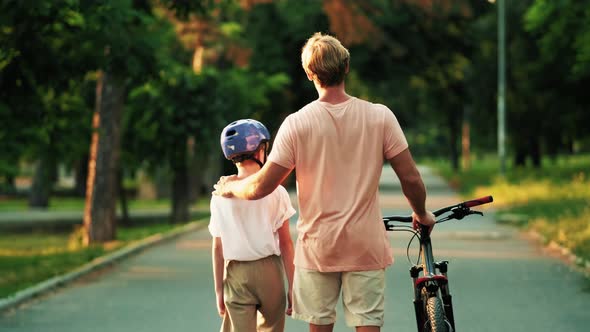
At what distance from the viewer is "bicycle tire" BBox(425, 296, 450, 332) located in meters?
5.22

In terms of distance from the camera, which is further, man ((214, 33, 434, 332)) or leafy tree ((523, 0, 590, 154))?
leafy tree ((523, 0, 590, 154))

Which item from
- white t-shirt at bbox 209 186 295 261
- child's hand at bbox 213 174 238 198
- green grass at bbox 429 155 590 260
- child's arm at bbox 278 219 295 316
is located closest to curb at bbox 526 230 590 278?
green grass at bbox 429 155 590 260

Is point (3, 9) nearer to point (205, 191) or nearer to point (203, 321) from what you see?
point (203, 321)

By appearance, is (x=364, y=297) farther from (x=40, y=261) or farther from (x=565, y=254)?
(x=40, y=261)

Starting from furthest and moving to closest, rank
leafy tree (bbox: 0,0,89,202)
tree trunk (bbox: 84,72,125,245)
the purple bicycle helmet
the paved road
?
1. tree trunk (bbox: 84,72,125,245)
2. leafy tree (bbox: 0,0,89,202)
3. the paved road
4. the purple bicycle helmet

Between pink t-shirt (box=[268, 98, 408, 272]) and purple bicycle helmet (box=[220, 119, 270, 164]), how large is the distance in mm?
313

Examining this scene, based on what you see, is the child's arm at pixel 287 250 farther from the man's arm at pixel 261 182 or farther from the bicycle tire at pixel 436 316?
the bicycle tire at pixel 436 316

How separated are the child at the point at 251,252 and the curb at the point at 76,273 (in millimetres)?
5692

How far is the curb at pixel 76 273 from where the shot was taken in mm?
10985

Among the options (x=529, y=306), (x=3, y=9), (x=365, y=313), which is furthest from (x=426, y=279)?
(x=3, y=9)

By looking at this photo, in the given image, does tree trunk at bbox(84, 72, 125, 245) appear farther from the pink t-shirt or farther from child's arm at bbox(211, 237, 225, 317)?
the pink t-shirt

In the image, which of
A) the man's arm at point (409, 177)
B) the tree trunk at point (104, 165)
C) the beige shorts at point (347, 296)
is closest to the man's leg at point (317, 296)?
the beige shorts at point (347, 296)

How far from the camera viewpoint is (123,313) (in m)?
10.3

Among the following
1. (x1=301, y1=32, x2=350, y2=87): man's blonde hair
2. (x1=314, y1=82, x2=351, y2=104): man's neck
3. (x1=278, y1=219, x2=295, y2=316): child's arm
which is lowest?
(x1=278, y1=219, x2=295, y2=316): child's arm
